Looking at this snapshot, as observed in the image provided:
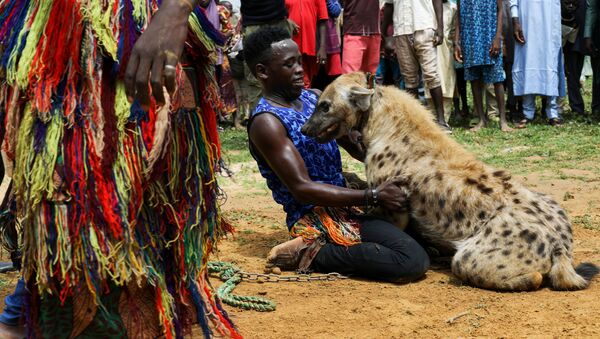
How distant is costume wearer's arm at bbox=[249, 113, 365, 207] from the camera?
4891 mm

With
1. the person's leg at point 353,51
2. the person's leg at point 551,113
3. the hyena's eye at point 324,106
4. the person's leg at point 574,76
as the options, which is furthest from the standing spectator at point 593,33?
the hyena's eye at point 324,106

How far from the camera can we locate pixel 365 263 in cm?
495

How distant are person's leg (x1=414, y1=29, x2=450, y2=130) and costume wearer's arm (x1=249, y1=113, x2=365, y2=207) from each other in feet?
21.4

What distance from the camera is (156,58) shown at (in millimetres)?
2344

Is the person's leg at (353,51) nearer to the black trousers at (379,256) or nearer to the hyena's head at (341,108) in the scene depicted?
the hyena's head at (341,108)

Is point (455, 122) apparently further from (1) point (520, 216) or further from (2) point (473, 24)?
(1) point (520, 216)

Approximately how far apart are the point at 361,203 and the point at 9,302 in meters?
2.34

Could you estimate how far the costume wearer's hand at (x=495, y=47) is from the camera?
11.3 metres

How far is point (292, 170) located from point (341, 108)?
2.00ft

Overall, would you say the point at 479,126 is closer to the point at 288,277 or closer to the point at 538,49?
the point at 538,49

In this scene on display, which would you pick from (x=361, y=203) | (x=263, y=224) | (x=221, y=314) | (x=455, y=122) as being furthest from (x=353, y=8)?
(x=221, y=314)

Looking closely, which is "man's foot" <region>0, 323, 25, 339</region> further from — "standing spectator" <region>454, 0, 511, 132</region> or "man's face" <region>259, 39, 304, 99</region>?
"standing spectator" <region>454, 0, 511, 132</region>

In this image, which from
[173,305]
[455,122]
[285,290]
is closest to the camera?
[173,305]

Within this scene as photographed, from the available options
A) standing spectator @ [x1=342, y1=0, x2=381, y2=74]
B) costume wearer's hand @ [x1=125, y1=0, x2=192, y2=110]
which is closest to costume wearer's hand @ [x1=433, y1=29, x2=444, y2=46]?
standing spectator @ [x1=342, y1=0, x2=381, y2=74]
